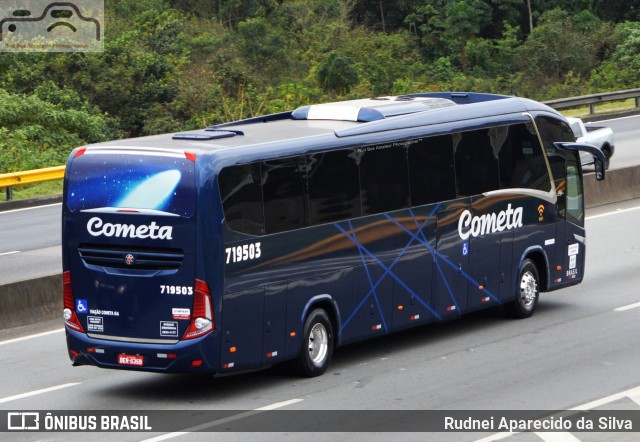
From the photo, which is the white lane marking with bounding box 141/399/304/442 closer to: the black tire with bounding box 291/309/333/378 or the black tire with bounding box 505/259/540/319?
the black tire with bounding box 291/309/333/378

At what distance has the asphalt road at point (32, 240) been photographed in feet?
67.0

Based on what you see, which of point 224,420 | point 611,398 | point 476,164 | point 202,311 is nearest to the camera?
point 224,420

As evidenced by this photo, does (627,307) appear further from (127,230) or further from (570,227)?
(127,230)

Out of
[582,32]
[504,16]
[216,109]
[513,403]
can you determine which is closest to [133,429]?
[513,403]

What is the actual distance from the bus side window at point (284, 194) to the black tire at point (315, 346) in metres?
1.06

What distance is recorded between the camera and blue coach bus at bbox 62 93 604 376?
39.6ft

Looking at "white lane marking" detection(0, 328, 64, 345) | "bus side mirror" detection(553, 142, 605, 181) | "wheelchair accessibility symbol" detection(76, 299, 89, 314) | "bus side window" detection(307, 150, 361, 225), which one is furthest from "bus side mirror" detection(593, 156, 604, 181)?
"wheelchair accessibility symbol" detection(76, 299, 89, 314)

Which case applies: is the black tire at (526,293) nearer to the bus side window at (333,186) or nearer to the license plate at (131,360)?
the bus side window at (333,186)

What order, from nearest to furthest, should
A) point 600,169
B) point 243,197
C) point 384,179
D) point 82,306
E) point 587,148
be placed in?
1. point 243,197
2. point 82,306
3. point 384,179
4. point 587,148
5. point 600,169

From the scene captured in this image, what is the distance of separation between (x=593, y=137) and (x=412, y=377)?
18146 millimetres

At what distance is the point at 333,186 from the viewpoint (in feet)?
44.4

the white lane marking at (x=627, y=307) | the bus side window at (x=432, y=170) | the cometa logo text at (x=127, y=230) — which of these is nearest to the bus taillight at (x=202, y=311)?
the cometa logo text at (x=127, y=230)

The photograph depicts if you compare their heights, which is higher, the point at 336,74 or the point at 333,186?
the point at 333,186

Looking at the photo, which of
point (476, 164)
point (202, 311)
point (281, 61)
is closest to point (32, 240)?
point (476, 164)
